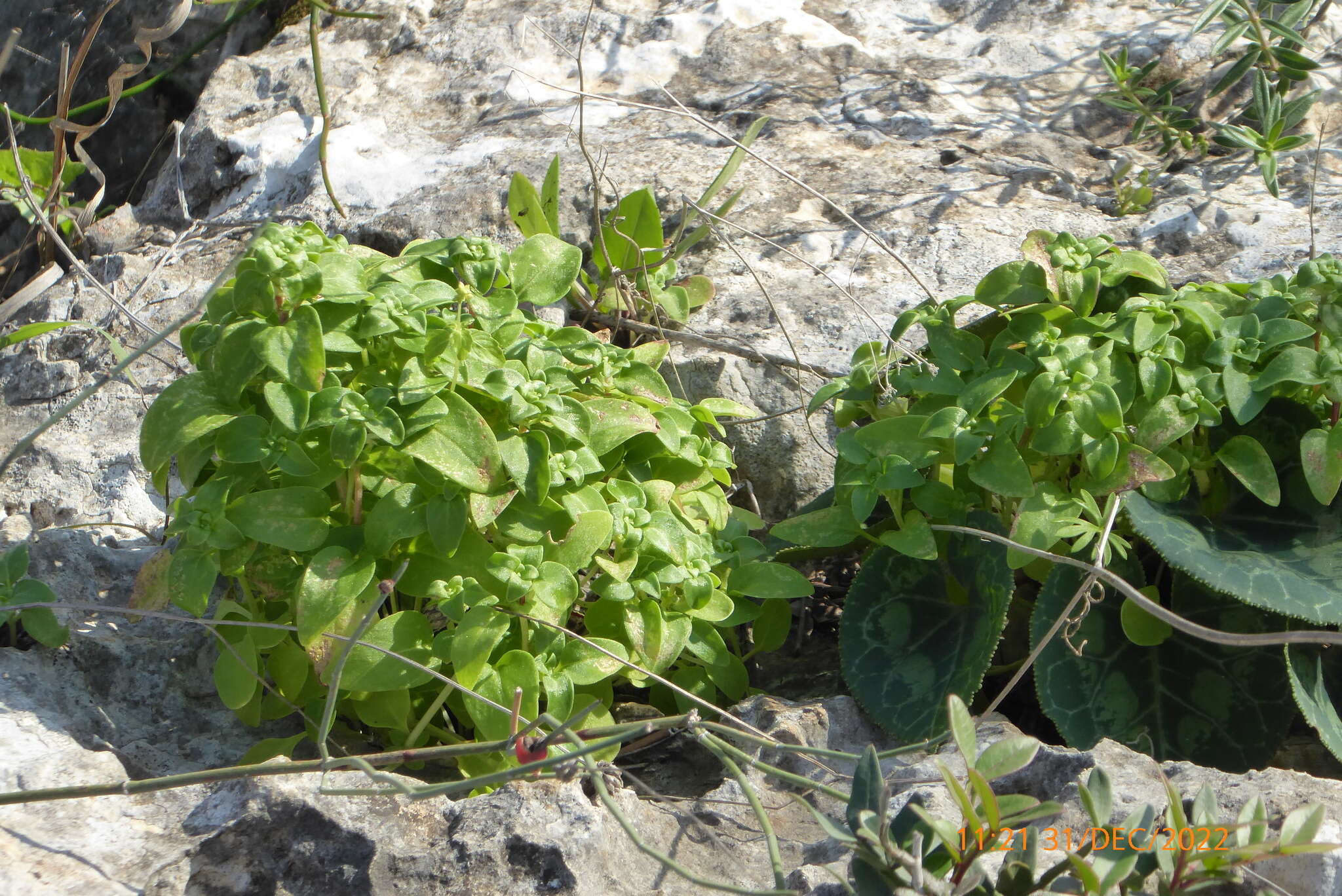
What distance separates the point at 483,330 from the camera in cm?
187

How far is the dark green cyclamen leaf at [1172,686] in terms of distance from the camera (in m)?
1.84

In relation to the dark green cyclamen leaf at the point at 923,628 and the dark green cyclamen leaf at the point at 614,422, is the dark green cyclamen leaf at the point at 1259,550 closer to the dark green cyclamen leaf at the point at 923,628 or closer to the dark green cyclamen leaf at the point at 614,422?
the dark green cyclamen leaf at the point at 923,628

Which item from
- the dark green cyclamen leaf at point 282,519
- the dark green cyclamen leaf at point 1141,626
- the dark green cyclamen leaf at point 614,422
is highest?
the dark green cyclamen leaf at point 614,422

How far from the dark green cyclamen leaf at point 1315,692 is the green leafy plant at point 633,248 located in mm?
1487

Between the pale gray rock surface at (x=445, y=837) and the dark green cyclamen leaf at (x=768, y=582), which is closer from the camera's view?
the pale gray rock surface at (x=445, y=837)

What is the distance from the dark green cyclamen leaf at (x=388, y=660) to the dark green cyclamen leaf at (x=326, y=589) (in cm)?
7

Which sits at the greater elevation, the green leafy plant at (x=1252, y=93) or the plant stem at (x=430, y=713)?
the green leafy plant at (x=1252, y=93)

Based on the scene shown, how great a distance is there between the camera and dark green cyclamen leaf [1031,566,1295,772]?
1837mm

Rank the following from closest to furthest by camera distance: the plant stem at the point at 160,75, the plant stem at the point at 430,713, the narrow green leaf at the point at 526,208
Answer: the plant stem at the point at 430,713, the narrow green leaf at the point at 526,208, the plant stem at the point at 160,75

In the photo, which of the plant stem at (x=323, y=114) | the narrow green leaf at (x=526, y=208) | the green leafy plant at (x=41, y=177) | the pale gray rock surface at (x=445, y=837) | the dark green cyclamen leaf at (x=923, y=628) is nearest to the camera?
the pale gray rock surface at (x=445, y=837)

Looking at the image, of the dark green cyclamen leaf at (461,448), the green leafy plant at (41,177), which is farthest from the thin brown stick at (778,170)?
the green leafy plant at (41,177)

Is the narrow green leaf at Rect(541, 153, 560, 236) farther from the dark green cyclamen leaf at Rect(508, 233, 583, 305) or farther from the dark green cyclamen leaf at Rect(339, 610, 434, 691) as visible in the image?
the dark green cyclamen leaf at Rect(339, 610, 434, 691)
